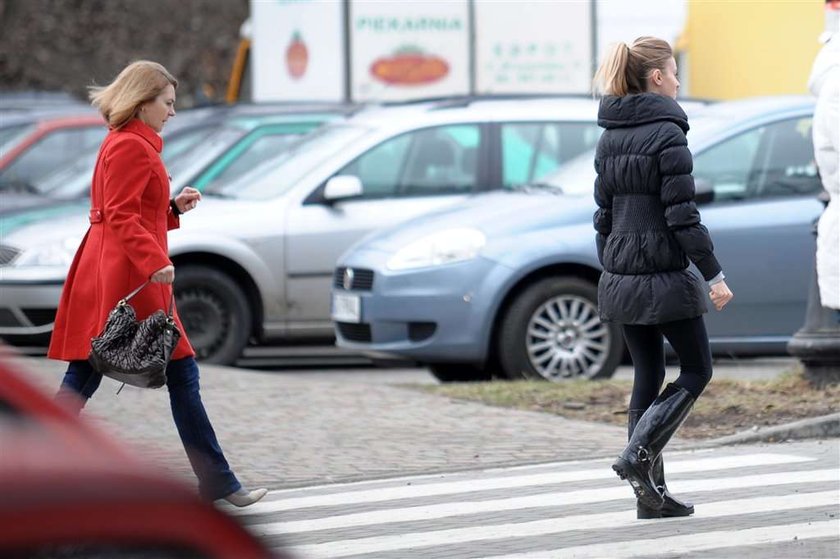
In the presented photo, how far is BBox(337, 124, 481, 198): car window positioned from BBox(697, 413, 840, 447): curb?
4.15m

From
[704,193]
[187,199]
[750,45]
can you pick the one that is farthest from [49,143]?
[187,199]

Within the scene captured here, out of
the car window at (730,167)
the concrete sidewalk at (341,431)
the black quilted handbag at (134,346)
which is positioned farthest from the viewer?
the car window at (730,167)

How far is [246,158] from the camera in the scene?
12.8 metres

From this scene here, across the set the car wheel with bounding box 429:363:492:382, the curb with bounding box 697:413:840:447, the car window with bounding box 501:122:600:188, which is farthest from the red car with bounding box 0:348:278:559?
the car window with bounding box 501:122:600:188

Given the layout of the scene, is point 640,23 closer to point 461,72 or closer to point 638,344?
point 461,72

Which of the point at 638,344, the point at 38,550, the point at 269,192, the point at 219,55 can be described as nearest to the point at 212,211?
the point at 269,192

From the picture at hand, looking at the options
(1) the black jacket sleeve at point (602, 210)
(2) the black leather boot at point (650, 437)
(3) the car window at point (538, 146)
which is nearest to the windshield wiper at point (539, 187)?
(3) the car window at point (538, 146)

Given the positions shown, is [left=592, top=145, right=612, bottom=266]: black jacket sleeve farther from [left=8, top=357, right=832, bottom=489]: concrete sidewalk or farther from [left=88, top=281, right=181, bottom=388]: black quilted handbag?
[left=8, top=357, right=832, bottom=489]: concrete sidewalk

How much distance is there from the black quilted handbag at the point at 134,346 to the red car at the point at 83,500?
3.82 meters

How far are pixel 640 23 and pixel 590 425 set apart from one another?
898 centimetres

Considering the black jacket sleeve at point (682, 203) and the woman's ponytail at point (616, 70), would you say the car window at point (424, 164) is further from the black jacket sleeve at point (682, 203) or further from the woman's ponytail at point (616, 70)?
the black jacket sleeve at point (682, 203)

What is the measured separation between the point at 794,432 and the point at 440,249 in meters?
2.72

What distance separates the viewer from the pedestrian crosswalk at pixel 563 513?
19.2 feet

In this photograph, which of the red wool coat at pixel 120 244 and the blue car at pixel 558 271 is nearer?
the red wool coat at pixel 120 244
